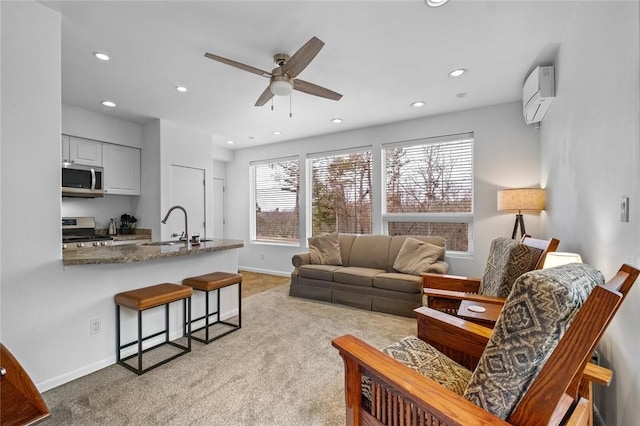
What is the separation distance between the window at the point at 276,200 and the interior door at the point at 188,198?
1342 millimetres

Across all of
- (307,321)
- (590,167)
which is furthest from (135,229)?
(590,167)

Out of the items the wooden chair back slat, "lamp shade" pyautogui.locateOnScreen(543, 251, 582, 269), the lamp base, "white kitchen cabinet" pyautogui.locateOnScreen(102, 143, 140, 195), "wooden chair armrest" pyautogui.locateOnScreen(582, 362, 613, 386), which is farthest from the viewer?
"white kitchen cabinet" pyautogui.locateOnScreen(102, 143, 140, 195)

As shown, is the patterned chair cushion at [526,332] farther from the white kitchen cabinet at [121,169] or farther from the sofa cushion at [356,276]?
the white kitchen cabinet at [121,169]

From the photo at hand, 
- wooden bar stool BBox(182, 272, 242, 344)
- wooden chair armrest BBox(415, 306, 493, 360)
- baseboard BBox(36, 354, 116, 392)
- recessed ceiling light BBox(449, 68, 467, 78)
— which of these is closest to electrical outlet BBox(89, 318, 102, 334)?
baseboard BBox(36, 354, 116, 392)

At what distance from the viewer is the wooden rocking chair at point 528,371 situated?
718 mm

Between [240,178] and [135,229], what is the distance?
2315 mm

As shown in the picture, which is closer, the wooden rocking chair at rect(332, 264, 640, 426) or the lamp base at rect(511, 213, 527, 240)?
the wooden rocking chair at rect(332, 264, 640, 426)

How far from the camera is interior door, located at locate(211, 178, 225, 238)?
630 cm

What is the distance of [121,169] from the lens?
4.29m

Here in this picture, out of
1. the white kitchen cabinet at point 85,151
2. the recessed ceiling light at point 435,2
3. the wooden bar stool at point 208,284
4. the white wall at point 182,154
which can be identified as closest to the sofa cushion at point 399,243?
the wooden bar stool at point 208,284

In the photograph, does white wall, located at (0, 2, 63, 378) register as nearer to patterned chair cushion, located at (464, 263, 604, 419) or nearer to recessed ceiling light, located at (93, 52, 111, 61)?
recessed ceiling light, located at (93, 52, 111, 61)

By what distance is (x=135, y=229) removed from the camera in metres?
4.52

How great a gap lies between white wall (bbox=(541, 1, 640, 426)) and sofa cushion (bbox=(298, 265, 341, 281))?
260cm

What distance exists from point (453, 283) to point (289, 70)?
2.32 m
